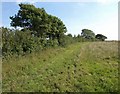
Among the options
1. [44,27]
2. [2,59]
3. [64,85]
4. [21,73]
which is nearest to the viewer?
[64,85]

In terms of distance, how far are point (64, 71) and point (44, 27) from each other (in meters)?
27.2

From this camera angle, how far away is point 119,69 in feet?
52.5

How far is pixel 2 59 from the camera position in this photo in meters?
17.1

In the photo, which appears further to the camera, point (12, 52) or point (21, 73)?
point (12, 52)

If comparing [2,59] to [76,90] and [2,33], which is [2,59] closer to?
[2,33]

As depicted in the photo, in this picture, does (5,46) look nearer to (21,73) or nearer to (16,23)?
(21,73)

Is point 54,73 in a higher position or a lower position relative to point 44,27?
lower

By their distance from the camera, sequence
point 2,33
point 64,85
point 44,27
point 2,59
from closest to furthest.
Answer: point 64,85, point 2,59, point 2,33, point 44,27

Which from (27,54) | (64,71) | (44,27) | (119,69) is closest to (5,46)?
(27,54)

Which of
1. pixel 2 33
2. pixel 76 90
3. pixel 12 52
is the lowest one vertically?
pixel 76 90

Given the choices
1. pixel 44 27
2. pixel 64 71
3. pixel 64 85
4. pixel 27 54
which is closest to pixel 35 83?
pixel 64 85

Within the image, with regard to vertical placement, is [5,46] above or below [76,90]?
above

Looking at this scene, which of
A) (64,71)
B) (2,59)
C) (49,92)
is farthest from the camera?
(2,59)

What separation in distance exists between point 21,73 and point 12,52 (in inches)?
212
